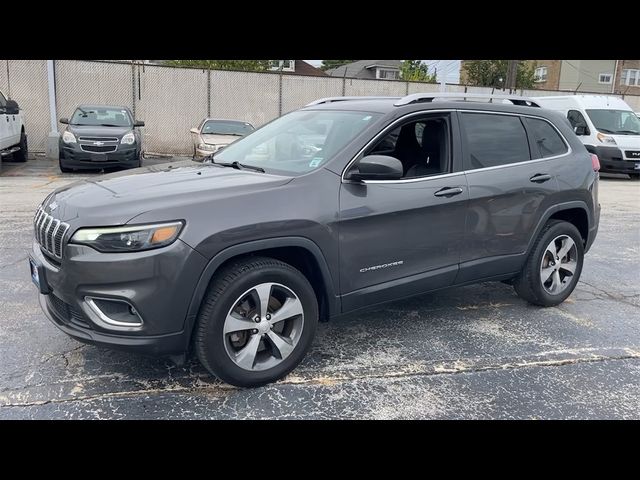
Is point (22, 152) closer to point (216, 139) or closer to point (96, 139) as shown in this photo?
point (96, 139)

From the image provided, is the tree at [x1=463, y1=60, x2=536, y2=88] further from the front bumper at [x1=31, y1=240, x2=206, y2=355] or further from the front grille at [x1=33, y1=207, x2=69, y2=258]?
the front bumper at [x1=31, y1=240, x2=206, y2=355]

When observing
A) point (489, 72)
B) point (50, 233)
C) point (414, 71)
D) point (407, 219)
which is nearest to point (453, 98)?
point (407, 219)

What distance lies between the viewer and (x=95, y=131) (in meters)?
12.7

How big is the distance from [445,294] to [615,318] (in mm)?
1490

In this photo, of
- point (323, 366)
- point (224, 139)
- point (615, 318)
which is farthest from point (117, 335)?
point (224, 139)

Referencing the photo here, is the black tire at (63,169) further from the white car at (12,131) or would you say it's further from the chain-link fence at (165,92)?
the chain-link fence at (165,92)

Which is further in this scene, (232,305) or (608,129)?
(608,129)

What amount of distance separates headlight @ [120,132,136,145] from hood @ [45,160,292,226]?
957cm

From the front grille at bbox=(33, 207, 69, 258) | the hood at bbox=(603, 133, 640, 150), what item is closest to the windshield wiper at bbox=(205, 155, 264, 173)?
the front grille at bbox=(33, 207, 69, 258)

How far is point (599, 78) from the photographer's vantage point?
46469 millimetres

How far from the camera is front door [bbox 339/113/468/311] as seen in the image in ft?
12.0

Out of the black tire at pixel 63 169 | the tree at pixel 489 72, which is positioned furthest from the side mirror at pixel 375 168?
the tree at pixel 489 72

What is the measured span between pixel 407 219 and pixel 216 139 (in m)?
10.4

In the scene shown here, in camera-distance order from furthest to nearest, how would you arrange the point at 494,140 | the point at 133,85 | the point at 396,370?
the point at 133,85 → the point at 494,140 → the point at 396,370
